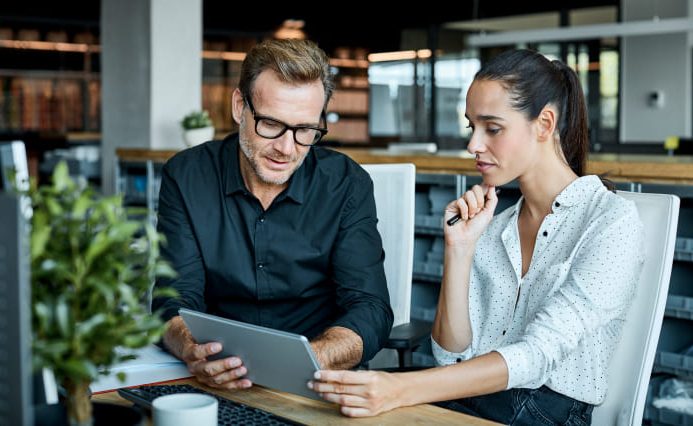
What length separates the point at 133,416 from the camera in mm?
944

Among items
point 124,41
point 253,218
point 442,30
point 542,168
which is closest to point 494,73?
point 542,168

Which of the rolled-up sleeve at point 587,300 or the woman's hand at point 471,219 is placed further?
the woman's hand at point 471,219

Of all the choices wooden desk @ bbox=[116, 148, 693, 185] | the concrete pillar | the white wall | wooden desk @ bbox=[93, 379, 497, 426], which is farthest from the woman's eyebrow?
the white wall

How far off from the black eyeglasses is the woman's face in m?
0.35

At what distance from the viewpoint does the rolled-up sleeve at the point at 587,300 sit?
157 cm

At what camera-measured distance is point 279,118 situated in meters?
1.91

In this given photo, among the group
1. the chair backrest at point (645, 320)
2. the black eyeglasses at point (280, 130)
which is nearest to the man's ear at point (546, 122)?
the chair backrest at point (645, 320)

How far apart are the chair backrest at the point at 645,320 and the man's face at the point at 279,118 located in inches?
29.2

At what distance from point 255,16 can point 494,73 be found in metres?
9.75

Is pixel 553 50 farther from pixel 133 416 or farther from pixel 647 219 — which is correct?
pixel 133 416

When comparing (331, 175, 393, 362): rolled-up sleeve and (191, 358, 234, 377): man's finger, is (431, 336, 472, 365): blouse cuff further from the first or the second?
(191, 358, 234, 377): man's finger

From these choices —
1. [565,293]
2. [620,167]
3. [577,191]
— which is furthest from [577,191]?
[620,167]

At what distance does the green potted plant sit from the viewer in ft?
2.75

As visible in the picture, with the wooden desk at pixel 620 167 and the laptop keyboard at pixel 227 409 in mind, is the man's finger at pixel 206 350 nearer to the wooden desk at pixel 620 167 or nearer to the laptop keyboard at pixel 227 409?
the laptop keyboard at pixel 227 409
